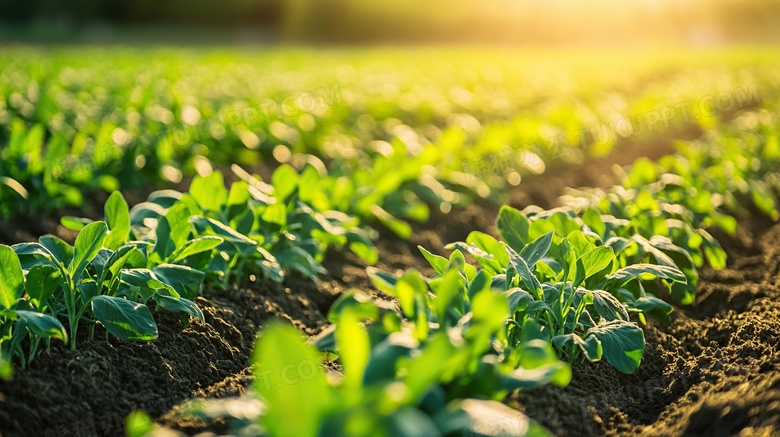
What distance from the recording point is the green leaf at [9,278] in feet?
6.33

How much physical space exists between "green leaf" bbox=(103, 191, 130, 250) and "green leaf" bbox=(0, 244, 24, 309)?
0.45 metres

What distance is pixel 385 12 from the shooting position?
53.2 metres

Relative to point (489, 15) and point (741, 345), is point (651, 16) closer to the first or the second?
point (489, 15)

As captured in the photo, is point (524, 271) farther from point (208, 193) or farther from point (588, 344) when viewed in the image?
point (208, 193)

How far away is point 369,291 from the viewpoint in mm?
3207

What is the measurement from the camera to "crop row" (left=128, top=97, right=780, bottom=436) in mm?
1229

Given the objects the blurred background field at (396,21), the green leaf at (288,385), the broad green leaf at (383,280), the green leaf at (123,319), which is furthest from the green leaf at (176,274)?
the blurred background field at (396,21)

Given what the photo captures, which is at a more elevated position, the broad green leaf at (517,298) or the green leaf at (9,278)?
the broad green leaf at (517,298)

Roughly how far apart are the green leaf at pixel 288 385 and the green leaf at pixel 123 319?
39.2 inches

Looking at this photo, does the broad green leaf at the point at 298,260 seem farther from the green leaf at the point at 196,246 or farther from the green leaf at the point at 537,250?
the green leaf at the point at 537,250

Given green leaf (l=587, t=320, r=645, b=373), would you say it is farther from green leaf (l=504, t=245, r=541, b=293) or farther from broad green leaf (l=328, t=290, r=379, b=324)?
broad green leaf (l=328, t=290, r=379, b=324)

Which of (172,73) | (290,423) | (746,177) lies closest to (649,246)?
(290,423)

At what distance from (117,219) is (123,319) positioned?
54 centimetres

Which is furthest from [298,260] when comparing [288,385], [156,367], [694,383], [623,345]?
[694,383]
